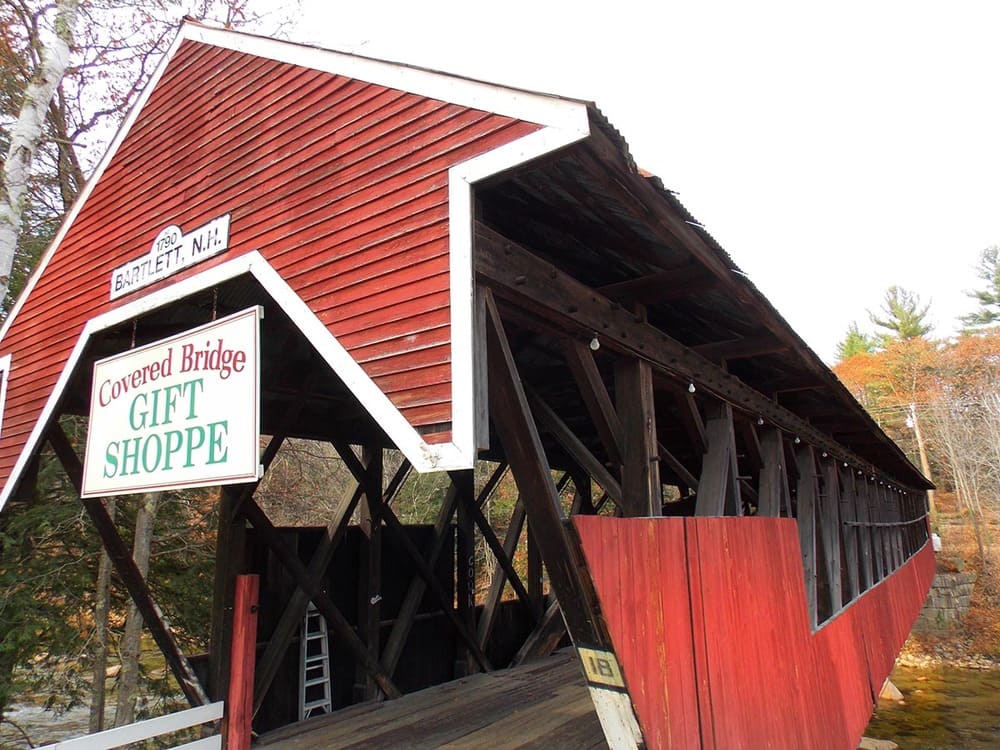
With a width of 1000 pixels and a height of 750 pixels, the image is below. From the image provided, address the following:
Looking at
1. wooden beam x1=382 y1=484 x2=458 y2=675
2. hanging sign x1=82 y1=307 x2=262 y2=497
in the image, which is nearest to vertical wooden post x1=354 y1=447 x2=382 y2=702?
wooden beam x1=382 y1=484 x2=458 y2=675

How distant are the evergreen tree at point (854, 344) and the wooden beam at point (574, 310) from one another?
199 feet

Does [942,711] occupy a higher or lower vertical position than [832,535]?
lower

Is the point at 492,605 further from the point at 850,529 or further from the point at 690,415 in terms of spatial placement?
the point at 850,529

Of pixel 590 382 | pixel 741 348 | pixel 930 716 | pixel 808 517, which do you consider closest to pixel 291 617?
pixel 590 382

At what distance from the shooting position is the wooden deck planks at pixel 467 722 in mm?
4934

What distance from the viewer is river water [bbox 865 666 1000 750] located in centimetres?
1497

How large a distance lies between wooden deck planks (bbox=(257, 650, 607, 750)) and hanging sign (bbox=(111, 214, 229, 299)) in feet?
11.2

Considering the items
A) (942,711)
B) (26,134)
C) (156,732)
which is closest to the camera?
(156,732)

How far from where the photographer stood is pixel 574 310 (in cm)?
353

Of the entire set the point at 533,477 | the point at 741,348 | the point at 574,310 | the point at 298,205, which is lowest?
the point at 533,477

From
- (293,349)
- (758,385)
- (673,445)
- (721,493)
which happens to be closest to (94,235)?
(293,349)

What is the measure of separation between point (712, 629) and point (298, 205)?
3255 mm

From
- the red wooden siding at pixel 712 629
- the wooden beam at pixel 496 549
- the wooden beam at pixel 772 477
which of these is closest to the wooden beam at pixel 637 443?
Answer: the red wooden siding at pixel 712 629

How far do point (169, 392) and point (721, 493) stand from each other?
3.47 meters
